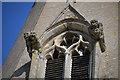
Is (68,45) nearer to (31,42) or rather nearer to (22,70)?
(31,42)

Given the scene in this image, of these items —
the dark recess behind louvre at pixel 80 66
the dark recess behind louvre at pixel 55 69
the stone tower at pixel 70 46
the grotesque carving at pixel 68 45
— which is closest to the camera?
the dark recess behind louvre at pixel 80 66

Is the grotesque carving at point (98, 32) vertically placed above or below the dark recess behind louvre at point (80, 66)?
above

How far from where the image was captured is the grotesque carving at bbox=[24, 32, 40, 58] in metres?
15.4

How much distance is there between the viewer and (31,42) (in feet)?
50.9

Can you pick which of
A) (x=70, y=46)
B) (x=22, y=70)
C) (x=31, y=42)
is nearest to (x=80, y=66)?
(x=70, y=46)

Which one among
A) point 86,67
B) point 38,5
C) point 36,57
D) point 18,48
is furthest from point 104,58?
point 38,5

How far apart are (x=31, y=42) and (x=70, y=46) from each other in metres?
0.93

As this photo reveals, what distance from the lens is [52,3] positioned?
18562 mm

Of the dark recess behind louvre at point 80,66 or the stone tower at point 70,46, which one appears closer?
the dark recess behind louvre at point 80,66

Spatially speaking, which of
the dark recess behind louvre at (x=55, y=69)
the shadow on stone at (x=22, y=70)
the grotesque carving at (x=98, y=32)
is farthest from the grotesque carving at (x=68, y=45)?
the shadow on stone at (x=22, y=70)

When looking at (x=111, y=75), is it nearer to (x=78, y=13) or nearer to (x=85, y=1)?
(x=78, y=13)

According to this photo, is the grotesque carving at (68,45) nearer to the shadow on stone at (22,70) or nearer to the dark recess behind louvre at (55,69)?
the dark recess behind louvre at (55,69)

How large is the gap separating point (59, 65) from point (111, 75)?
1.51 metres

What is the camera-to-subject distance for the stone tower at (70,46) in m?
14.9
